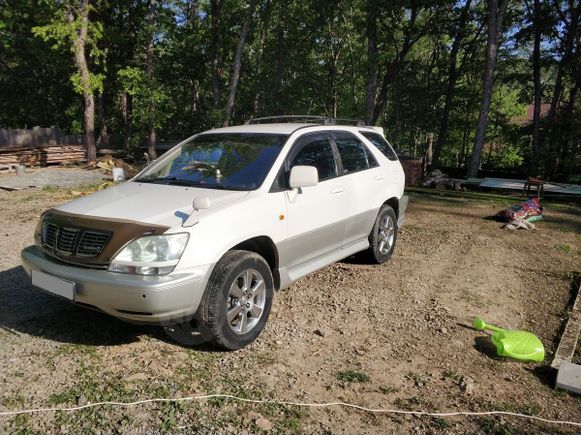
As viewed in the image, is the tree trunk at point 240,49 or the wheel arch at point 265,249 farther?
the tree trunk at point 240,49

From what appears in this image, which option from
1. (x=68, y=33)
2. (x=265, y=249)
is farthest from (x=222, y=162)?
(x=68, y=33)

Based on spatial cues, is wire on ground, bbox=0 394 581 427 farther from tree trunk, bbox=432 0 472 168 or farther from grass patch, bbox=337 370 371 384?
tree trunk, bbox=432 0 472 168

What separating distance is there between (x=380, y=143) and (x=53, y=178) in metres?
12.5

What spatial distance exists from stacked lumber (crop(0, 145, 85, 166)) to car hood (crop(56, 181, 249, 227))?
16.7 m

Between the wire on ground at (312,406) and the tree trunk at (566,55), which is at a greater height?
the tree trunk at (566,55)

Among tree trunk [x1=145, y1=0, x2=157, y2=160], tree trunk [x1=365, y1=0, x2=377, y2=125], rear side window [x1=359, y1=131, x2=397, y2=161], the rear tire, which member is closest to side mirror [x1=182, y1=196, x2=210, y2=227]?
the rear tire

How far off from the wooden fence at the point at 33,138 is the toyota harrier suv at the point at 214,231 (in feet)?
68.1

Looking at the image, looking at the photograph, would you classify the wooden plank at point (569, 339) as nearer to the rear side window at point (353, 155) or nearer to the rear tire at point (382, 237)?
the rear tire at point (382, 237)

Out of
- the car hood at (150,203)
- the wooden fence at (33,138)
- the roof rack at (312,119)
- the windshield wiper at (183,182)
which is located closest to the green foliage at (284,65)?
the wooden fence at (33,138)

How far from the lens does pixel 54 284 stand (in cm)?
337

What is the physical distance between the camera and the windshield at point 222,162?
4070mm

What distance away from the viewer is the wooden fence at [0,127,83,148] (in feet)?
73.8

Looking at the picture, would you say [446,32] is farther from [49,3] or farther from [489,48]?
[49,3]

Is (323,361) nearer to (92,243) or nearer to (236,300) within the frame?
(236,300)
